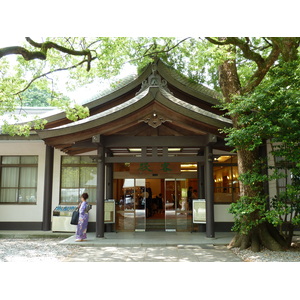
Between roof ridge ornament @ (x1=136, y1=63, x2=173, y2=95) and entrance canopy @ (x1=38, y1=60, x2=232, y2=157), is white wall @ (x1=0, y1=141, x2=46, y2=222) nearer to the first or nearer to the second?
entrance canopy @ (x1=38, y1=60, x2=232, y2=157)

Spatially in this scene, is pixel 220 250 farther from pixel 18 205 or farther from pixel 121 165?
pixel 18 205

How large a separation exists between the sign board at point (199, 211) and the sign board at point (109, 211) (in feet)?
9.74

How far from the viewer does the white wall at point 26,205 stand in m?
12.3

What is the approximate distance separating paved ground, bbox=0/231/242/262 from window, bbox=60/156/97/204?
1837mm

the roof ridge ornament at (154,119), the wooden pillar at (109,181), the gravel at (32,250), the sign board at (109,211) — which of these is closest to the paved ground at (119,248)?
the gravel at (32,250)

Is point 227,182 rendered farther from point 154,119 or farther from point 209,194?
point 154,119

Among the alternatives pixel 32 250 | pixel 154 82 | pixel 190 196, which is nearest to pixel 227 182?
pixel 190 196

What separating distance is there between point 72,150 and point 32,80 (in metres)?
2.83

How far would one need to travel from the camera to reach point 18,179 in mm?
12766

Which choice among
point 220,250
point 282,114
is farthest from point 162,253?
point 282,114

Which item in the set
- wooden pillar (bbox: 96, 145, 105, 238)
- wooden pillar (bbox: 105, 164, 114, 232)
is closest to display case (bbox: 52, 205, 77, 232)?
wooden pillar (bbox: 105, 164, 114, 232)

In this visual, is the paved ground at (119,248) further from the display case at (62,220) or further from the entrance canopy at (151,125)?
the entrance canopy at (151,125)

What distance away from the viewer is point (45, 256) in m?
8.01

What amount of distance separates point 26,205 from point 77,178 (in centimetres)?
228
